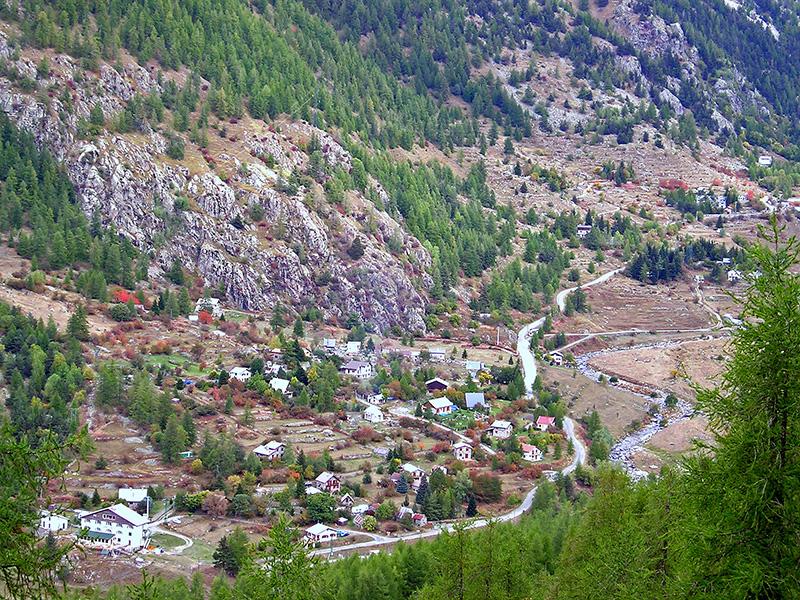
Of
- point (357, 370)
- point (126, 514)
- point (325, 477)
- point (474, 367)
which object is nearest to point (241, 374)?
point (357, 370)

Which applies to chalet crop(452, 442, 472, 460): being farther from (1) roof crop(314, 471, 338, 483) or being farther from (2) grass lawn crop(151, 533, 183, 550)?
(2) grass lawn crop(151, 533, 183, 550)

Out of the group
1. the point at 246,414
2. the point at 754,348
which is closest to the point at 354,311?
the point at 246,414

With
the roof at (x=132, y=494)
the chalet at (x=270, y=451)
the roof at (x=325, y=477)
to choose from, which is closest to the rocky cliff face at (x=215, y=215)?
the chalet at (x=270, y=451)

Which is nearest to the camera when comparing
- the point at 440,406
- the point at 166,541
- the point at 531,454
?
the point at 166,541

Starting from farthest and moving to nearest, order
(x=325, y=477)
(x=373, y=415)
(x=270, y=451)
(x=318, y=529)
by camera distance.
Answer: (x=373, y=415)
(x=270, y=451)
(x=325, y=477)
(x=318, y=529)

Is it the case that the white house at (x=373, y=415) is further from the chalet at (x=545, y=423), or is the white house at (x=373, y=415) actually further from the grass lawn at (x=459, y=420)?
the chalet at (x=545, y=423)

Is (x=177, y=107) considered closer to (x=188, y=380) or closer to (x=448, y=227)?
(x=448, y=227)

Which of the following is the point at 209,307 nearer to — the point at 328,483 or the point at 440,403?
the point at 440,403
